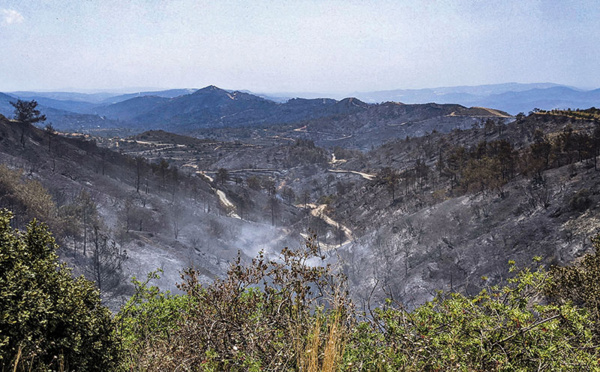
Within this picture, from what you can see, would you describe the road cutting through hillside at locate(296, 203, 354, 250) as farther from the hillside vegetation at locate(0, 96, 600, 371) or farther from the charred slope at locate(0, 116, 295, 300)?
the charred slope at locate(0, 116, 295, 300)

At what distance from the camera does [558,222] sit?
3172 centimetres

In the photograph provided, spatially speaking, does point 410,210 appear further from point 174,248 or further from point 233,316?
point 233,316

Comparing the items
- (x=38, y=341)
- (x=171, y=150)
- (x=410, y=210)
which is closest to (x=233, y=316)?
(x=38, y=341)

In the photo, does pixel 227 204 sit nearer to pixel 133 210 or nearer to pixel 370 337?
pixel 133 210

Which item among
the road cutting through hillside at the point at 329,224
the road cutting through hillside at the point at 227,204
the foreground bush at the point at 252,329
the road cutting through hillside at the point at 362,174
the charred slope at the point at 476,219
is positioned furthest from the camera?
the road cutting through hillside at the point at 362,174

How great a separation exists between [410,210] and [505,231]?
20.1 metres

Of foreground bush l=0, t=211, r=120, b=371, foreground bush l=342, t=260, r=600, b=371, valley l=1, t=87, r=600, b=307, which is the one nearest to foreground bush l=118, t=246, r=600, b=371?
foreground bush l=342, t=260, r=600, b=371

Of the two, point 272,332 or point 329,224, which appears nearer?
point 272,332

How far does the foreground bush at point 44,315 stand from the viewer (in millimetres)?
5352

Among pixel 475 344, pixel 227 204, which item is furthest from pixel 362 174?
pixel 475 344

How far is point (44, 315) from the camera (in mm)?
5793

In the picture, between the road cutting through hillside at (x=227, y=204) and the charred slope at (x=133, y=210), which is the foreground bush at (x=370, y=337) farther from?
the road cutting through hillside at (x=227, y=204)

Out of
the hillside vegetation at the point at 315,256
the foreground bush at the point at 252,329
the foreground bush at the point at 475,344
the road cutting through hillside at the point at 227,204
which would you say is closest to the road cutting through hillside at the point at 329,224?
the hillside vegetation at the point at 315,256

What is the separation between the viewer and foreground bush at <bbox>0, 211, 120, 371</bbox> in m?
5.35
